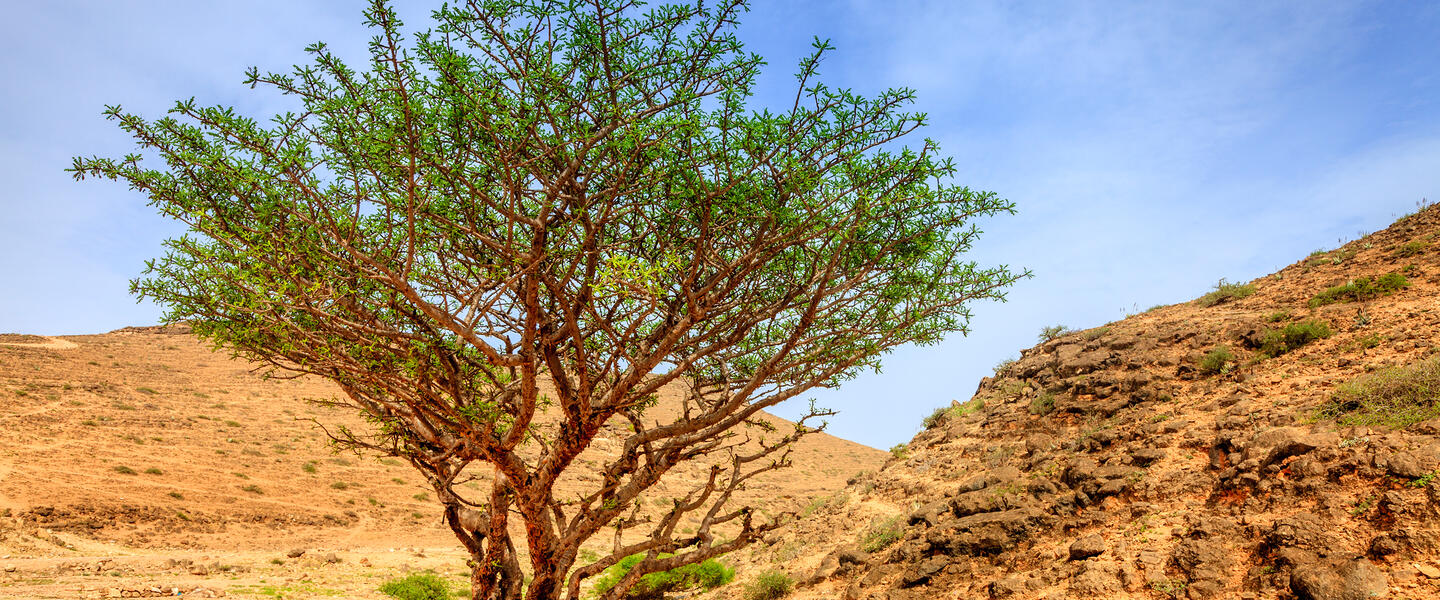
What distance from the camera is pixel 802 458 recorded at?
5838 centimetres

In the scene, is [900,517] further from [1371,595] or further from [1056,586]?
[1371,595]

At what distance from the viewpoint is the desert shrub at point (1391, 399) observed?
10.1 metres

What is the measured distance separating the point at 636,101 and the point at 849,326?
15.6 feet

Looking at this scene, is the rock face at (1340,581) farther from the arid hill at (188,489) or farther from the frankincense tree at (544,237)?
the arid hill at (188,489)

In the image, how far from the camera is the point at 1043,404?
17.7 m

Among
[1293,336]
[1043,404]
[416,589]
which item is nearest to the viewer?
[1293,336]

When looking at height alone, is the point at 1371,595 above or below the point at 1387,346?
below

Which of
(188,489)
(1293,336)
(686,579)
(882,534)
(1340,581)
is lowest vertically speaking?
(686,579)

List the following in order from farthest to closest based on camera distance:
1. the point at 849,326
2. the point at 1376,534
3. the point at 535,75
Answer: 1. the point at 849,326
2. the point at 1376,534
3. the point at 535,75

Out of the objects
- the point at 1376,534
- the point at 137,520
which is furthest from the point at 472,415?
the point at 137,520

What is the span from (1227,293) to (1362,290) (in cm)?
490

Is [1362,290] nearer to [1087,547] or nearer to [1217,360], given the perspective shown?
[1217,360]

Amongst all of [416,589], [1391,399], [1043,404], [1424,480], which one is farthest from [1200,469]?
[416,589]

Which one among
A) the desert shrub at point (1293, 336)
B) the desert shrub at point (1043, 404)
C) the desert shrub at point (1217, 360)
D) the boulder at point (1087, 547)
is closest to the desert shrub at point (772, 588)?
the boulder at point (1087, 547)
